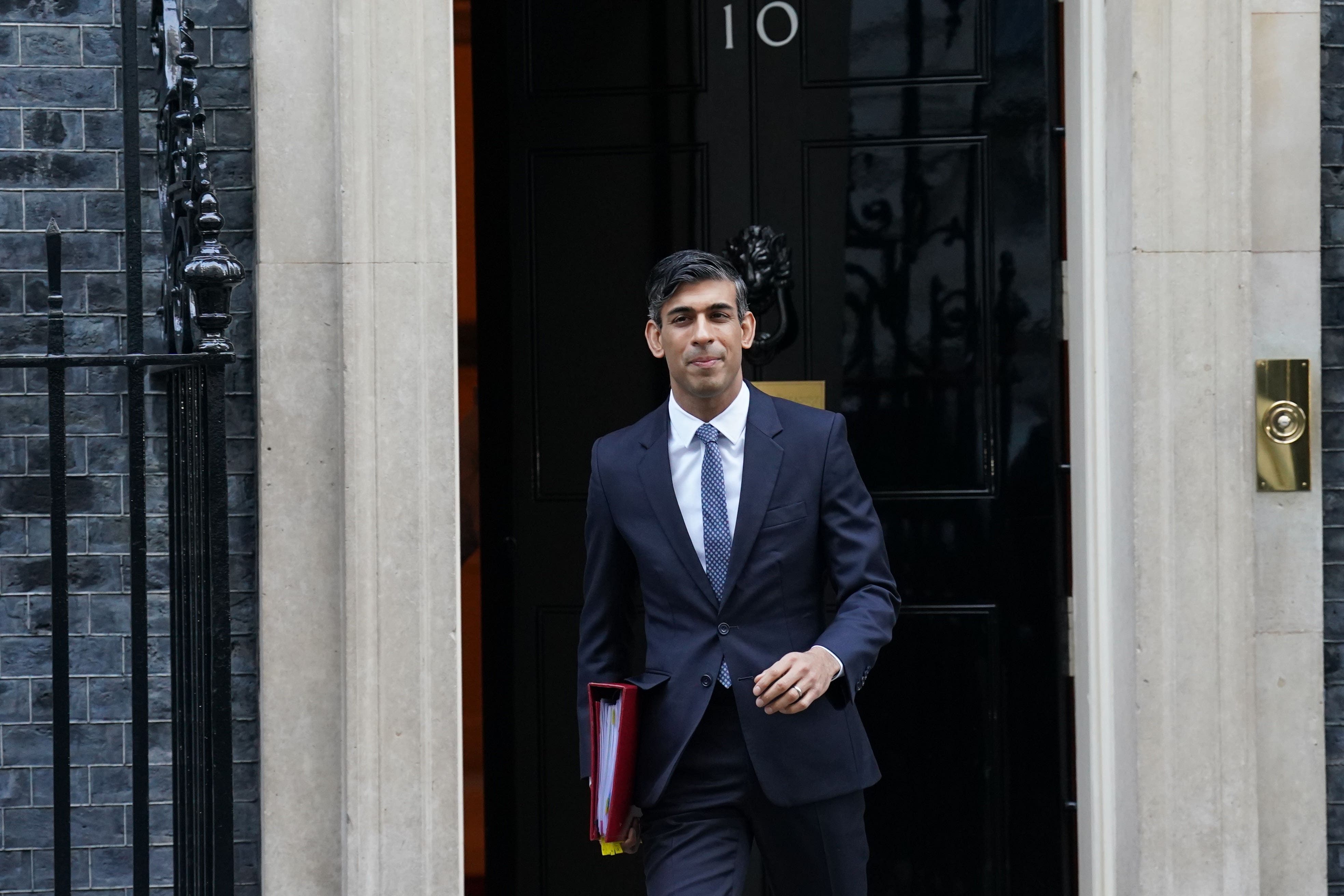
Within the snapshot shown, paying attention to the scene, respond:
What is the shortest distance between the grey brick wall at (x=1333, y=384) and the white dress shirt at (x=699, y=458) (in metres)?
1.93

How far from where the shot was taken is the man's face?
9.65 feet

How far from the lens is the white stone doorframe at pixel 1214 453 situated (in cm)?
375

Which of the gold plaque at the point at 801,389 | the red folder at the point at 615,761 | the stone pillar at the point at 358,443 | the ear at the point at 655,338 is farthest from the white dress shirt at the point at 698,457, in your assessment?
the gold plaque at the point at 801,389

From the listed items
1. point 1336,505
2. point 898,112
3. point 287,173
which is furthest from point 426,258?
point 1336,505

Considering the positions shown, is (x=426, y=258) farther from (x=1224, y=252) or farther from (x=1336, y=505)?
(x=1336, y=505)

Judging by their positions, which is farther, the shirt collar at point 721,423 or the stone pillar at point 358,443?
the stone pillar at point 358,443

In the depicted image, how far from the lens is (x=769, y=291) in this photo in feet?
14.2

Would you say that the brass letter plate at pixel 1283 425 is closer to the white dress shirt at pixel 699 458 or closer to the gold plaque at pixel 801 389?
the gold plaque at pixel 801 389

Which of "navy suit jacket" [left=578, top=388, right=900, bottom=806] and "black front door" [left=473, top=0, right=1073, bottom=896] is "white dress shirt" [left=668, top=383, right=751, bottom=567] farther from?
"black front door" [left=473, top=0, right=1073, bottom=896]

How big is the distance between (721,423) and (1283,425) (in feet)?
5.72

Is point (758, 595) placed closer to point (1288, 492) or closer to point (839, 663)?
point (839, 663)

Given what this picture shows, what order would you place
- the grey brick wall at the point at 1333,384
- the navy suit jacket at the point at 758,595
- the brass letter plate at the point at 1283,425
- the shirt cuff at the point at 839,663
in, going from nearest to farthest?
the shirt cuff at the point at 839,663, the navy suit jacket at the point at 758,595, the brass letter plate at the point at 1283,425, the grey brick wall at the point at 1333,384

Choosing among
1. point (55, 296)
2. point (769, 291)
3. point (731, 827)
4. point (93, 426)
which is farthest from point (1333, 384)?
point (93, 426)

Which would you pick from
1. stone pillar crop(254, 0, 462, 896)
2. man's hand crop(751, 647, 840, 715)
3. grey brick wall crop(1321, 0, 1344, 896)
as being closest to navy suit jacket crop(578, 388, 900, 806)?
man's hand crop(751, 647, 840, 715)
